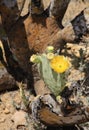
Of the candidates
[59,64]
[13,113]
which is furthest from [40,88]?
[59,64]

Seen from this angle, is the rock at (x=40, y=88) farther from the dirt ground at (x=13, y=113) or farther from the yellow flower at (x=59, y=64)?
the yellow flower at (x=59, y=64)

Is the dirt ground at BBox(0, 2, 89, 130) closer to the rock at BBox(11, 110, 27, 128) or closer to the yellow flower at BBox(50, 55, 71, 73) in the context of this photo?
the rock at BBox(11, 110, 27, 128)

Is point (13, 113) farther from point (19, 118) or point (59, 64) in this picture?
point (59, 64)

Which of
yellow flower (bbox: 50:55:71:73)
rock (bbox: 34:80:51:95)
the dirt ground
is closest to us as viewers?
yellow flower (bbox: 50:55:71:73)

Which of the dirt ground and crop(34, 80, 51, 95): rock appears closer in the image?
the dirt ground

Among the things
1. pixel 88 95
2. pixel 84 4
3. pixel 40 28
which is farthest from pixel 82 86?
pixel 84 4

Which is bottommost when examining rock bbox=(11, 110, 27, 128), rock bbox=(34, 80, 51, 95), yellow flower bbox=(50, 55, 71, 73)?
rock bbox=(11, 110, 27, 128)

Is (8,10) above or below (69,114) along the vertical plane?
above

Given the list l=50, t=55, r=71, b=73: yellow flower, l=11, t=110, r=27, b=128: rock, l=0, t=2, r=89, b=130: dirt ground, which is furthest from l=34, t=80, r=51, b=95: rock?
l=50, t=55, r=71, b=73: yellow flower

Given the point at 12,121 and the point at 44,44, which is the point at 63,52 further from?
the point at 12,121
